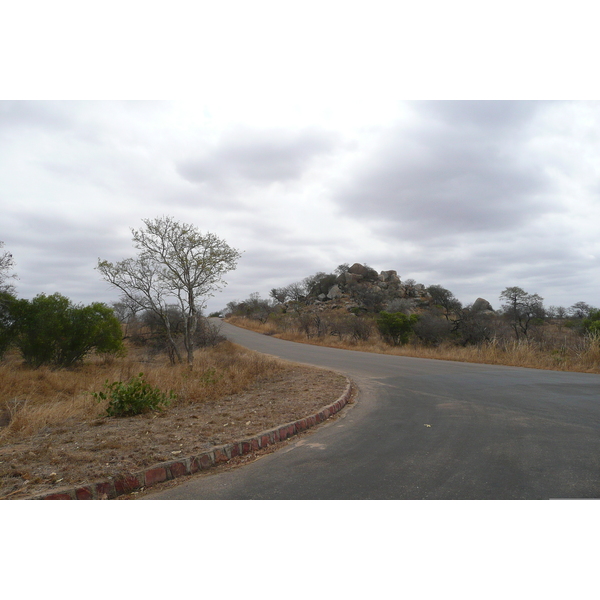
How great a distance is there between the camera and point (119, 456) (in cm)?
505

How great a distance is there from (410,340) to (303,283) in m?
50.3

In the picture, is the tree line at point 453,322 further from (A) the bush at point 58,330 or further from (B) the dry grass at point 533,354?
(A) the bush at point 58,330

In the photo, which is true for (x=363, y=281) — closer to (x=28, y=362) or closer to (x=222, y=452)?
(x=28, y=362)

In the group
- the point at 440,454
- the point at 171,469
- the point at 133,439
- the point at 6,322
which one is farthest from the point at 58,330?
the point at 440,454

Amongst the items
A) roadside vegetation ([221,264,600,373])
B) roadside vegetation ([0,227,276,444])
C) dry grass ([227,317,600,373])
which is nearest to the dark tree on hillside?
roadside vegetation ([221,264,600,373])

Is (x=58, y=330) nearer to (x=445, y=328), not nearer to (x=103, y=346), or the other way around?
(x=103, y=346)

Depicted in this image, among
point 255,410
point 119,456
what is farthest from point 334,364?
point 119,456

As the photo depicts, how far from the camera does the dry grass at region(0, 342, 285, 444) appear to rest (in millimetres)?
7477

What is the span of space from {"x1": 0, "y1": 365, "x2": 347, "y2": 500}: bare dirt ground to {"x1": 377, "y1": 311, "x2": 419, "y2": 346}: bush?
19.3 m

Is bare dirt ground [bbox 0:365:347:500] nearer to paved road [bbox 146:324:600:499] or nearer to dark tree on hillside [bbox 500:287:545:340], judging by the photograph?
paved road [bbox 146:324:600:499]

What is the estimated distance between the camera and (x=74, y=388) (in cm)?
1246

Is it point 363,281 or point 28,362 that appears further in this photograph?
point 363,281

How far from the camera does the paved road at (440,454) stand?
4.16 m

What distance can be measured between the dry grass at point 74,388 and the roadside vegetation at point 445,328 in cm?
1087
